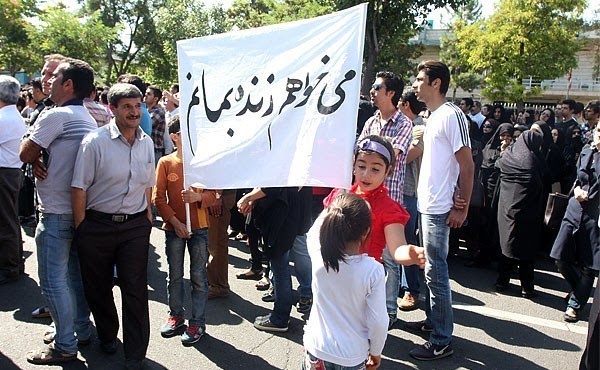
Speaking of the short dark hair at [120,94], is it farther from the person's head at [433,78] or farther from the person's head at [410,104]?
the person's head at [410,104]

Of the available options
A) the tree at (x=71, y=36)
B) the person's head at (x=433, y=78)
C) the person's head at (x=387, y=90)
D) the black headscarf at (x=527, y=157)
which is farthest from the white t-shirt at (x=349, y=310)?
the tree at (x=71, y=36)

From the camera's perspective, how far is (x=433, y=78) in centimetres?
359

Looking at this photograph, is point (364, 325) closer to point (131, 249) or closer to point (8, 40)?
point (131, 249)

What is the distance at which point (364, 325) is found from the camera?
219cm

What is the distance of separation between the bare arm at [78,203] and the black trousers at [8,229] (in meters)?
2.25

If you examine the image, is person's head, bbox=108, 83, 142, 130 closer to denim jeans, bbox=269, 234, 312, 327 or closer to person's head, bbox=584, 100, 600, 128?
Result: denim jeans, bbox=269, 234, 312, 327

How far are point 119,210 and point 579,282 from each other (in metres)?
3.98

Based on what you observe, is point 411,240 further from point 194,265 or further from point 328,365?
point 328,365

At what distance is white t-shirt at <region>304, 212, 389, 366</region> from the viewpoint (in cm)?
211

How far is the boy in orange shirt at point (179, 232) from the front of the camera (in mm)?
3666

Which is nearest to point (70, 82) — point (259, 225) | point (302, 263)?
point (259, 225)

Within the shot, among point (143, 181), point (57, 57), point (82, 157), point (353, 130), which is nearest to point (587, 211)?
point (353, 130)

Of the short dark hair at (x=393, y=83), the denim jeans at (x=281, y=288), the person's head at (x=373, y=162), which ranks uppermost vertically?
the short dark hair at (x=393, y=83)

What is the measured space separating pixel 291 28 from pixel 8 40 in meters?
Answer: 27.0
